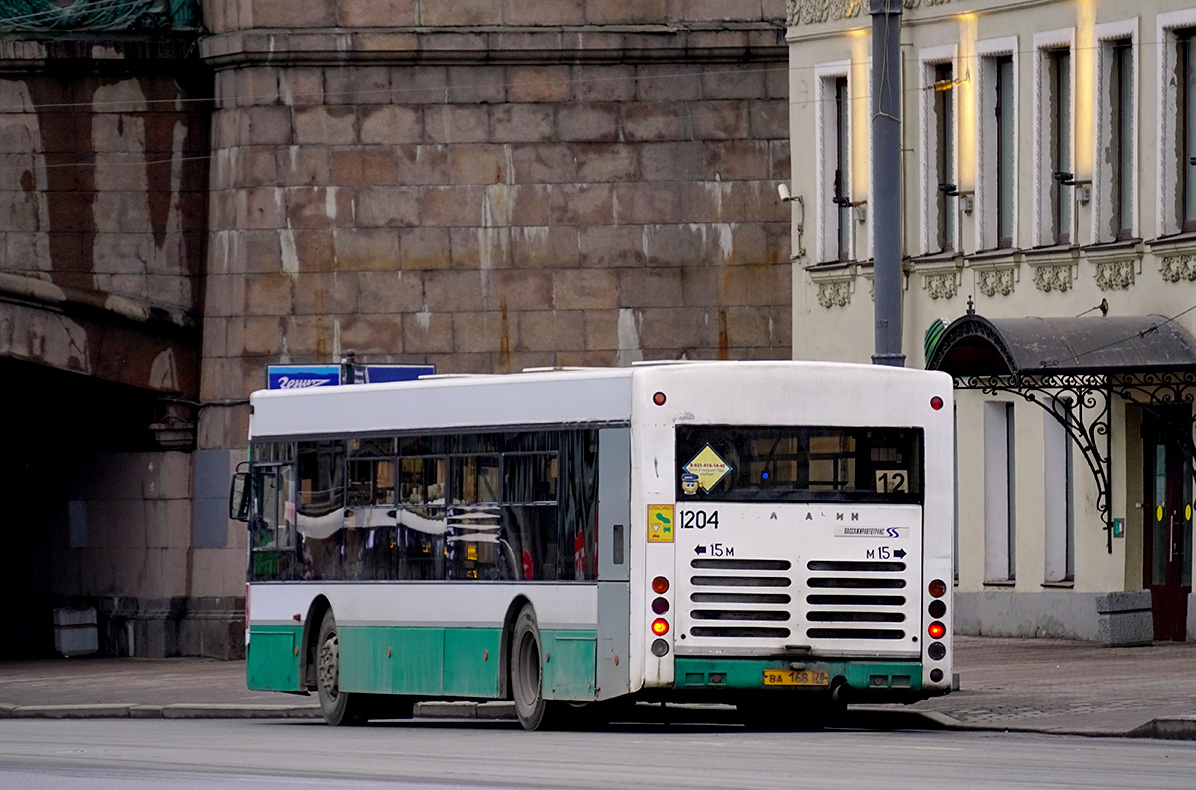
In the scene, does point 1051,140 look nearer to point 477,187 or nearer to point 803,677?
point 477,187

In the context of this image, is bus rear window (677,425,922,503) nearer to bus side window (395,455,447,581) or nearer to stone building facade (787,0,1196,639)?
bus side window (395,455,447,581)

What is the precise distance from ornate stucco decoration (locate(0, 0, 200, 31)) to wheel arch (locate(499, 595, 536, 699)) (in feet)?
60.2

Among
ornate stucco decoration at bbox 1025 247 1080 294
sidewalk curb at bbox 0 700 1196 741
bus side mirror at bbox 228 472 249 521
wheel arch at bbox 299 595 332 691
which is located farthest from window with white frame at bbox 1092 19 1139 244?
wheel arch at bbox 299 595 332 691

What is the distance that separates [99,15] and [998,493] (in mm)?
13448

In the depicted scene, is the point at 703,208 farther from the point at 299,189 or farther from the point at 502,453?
the point at 502,453

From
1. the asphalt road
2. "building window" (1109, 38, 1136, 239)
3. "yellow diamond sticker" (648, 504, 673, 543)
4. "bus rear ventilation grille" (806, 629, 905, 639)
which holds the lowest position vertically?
the asphalt road

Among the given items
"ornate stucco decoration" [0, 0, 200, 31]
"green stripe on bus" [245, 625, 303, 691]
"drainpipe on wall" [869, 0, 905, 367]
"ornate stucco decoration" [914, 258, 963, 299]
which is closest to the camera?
"drainpipe on wall" [869, 0, 905, 367]

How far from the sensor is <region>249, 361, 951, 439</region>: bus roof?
19.5 meters

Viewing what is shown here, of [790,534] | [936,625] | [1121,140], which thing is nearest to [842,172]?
[1121,140]

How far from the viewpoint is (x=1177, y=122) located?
2912cm

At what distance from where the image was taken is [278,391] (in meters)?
23.8

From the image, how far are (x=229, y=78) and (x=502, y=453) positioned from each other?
17293 millimetres

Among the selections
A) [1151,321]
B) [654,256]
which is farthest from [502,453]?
[654,256]

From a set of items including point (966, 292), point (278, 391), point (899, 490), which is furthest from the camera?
point (966, 292)
